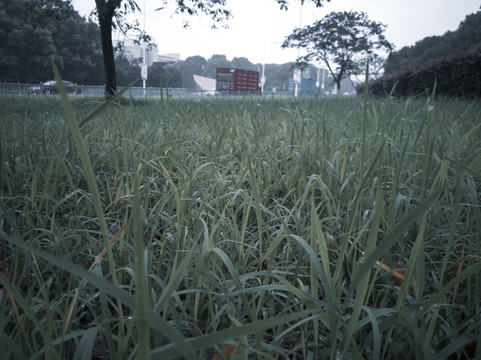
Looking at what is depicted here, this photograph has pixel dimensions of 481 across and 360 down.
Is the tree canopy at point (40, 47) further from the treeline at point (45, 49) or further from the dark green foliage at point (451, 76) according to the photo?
the dark green foliage at point (451, 76)

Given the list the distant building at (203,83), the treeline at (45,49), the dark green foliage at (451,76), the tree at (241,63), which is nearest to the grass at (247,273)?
the dark green foliage at (451,76)

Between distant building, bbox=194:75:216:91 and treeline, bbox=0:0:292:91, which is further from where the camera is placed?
distant building, bbox=194:75:216:91

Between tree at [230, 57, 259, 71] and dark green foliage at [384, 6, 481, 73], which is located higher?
tree at [230, 57, 259, 71]

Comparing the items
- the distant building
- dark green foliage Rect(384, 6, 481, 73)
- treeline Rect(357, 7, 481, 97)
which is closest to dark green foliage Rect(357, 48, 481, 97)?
treeline Rect(357, 7, 481, 97)

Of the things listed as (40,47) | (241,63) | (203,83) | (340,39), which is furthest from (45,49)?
(241,63)

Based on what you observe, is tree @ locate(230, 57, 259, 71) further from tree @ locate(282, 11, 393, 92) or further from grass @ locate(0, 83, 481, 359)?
grass @ locate(0, 83, 481, 359)

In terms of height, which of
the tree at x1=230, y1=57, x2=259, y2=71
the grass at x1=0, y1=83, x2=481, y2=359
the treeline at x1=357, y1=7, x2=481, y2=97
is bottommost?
the grass at x1=0, y1=83, x2=481, y2=359

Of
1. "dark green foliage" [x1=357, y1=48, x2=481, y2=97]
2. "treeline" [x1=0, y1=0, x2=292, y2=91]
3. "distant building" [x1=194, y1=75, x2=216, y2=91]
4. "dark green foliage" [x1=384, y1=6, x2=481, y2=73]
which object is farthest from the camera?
"distant building" [x1=194, y1=75, x2=216, y2=91]

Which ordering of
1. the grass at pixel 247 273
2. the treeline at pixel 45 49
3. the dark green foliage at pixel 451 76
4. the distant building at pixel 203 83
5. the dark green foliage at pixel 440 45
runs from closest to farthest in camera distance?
the grass at pixel 247 273, the dark green foliage at pixel 451 76, the dark green foliage at pixel 440 45, the treeline at pixel 45 49, the distant building at pixel 203 83

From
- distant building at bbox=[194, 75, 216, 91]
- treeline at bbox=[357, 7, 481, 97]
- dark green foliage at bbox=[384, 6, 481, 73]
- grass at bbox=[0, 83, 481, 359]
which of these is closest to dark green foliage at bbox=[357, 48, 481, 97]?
treeline at bbox=[357, 7, 481, 97]

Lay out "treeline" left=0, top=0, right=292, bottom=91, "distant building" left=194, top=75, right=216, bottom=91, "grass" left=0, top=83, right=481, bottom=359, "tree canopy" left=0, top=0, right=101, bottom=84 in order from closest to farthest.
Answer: "grass" left=0, top=83, right=481, bottom=359, "treeline" left=0, top=0, right=292, bottom=91, "tree canopy" left=0, top=0, right=101, bottom=84, "distant building" left=194, top=75, right=216, bottom=91

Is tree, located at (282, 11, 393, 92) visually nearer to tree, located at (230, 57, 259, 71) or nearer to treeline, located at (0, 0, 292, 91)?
treeline, located at (0, 0, 292, 91)

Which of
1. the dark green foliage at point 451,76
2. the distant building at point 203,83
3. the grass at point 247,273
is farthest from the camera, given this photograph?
the distant building at point 203,83

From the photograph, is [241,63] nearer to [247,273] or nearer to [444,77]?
[444,77]
